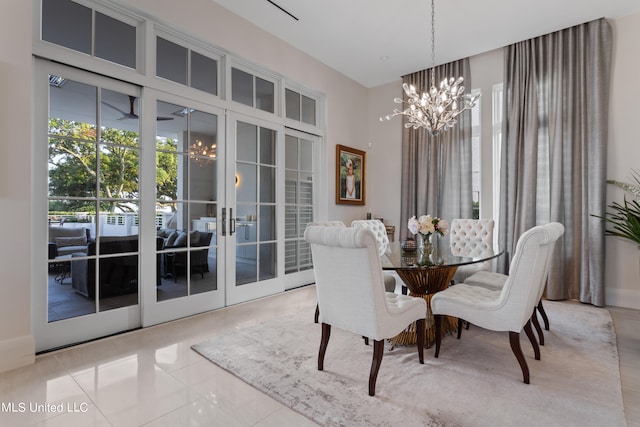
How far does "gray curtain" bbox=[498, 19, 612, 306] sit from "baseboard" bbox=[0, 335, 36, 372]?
4.98m

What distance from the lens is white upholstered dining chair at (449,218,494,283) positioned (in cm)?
360

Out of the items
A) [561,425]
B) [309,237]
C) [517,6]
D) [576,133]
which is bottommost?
[561,425]

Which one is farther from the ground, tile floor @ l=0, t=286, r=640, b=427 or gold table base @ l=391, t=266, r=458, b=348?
gold table base @ l=391, t=266, r=458, b=348

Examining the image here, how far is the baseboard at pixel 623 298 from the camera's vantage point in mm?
3650

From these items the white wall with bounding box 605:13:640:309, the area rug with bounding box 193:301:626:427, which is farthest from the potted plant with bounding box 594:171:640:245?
the area rug with bounding box 193:301:626:427

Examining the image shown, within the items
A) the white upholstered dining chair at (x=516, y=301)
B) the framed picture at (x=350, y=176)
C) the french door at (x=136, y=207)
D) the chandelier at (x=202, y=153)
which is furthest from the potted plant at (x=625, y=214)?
the chandelier at (x=202, y=153)

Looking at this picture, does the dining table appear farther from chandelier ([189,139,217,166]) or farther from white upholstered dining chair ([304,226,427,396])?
chandelier ([189,139,217,166])

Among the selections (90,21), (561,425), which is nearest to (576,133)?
(561,425)

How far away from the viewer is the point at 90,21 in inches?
105

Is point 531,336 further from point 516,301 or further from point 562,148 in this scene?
point 562,148

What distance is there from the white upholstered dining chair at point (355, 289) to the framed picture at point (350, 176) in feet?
10.4

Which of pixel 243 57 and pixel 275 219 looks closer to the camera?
pixel 243 57

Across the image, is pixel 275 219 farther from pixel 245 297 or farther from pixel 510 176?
pixel 510 176

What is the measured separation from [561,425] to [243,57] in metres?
4.19
